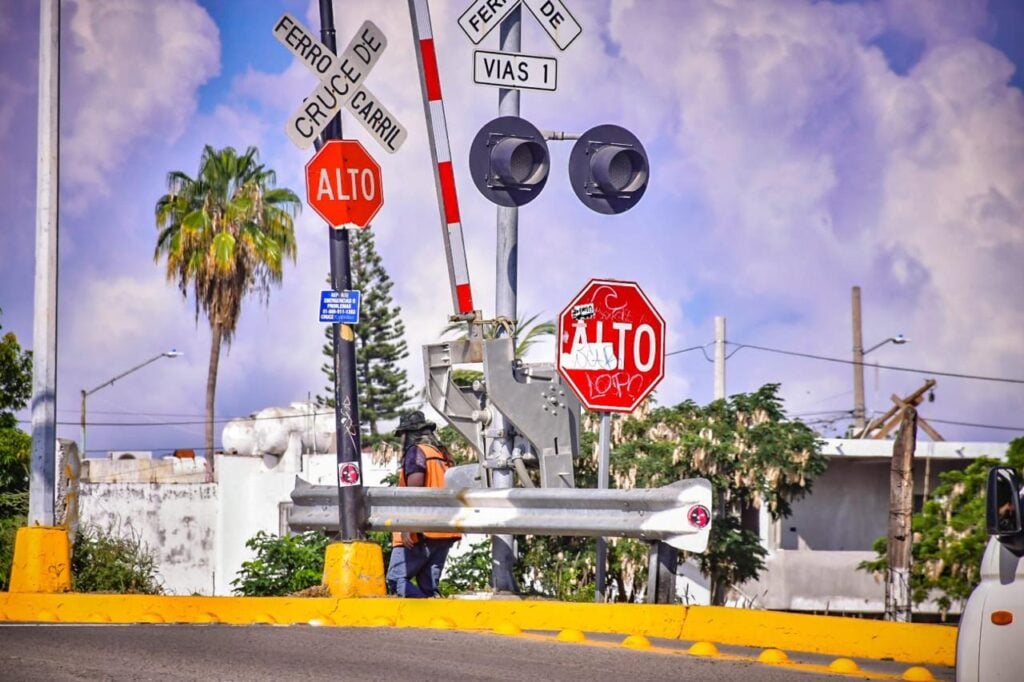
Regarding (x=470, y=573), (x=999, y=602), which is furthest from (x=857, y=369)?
(x=999, y=602)

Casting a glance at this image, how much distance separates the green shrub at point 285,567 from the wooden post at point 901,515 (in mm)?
11699

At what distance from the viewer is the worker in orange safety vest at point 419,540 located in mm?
13383

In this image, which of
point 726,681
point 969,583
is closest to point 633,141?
point 726,681

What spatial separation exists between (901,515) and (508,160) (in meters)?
15.7

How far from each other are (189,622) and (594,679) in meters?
4.38

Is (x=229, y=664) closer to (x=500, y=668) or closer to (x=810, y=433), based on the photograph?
(x=500, y=668)

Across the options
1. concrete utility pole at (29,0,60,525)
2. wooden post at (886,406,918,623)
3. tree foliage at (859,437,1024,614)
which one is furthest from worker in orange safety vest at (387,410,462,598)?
tree foliage at (859,437,1024,614)

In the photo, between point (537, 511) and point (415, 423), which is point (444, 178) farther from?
point (537, 511)

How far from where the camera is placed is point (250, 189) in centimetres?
4794

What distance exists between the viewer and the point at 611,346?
12.2 meters

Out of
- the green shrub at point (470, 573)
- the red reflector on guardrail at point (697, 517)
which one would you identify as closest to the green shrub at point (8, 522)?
the green shrub at point (470, 573)

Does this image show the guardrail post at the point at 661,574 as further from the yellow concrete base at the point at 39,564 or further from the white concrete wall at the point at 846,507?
the white concrete wall at the point at 846,507

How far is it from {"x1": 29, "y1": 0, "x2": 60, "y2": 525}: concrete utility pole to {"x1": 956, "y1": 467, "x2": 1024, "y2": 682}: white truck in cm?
868

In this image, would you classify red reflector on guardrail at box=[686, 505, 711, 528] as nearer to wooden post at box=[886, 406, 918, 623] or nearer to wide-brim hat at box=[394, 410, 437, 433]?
wide-brim hat at box=[394, 410, 437, 433]
